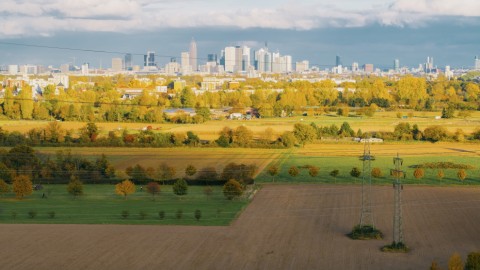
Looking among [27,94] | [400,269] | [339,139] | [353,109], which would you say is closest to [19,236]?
[400,269]

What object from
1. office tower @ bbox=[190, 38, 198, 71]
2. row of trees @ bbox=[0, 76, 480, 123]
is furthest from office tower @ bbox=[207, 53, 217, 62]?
row of trees @ bbox=[0, 76, 480, 123]

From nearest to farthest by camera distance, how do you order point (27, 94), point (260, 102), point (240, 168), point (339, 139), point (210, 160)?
point (240, 168)
point (210, 160)
point (339, 139)
point (27, 94)
point (260, 102)

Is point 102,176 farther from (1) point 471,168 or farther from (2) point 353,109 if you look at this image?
(2) point 353,109

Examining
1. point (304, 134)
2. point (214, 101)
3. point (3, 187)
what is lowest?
point (3, 187)

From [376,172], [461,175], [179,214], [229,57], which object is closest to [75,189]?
[179,214]

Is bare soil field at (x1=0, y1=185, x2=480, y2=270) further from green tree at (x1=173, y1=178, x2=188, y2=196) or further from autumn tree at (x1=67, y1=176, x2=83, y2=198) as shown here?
autumn tree at (x1=67, y1=176, x2=83, y2=198)

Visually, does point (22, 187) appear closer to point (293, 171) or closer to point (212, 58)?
point (293, 171)

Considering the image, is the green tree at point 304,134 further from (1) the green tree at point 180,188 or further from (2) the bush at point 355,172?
(1) the green tree at point 180,188
